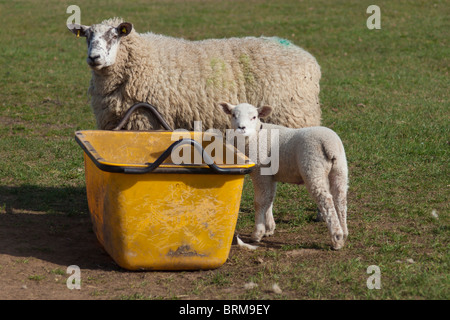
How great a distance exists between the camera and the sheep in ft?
20.5

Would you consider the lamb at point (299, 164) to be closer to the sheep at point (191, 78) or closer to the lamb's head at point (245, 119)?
the lamb's head at point (245, 119)

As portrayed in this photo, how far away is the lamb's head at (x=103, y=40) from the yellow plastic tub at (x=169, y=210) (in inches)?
55.8

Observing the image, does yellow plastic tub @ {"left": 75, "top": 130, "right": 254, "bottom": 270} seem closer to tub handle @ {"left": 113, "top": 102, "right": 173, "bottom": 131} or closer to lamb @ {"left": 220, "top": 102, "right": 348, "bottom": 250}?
lamb @ {"left": 220, "top": 102, "right": 348, "bottom": 250}

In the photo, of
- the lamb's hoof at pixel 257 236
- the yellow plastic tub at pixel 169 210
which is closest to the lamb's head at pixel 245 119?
the yellow plastic tub at pixel 169 210

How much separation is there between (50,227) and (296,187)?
2.83 metres

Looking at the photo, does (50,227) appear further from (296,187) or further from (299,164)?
(296,187)

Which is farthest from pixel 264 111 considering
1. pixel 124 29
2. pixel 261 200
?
pixel 124 29

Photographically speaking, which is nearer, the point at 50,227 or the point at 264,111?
the point at 264,111

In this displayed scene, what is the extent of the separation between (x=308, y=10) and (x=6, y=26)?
9.09 m

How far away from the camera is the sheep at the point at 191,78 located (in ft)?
20.5

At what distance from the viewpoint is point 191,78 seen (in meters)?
6.45

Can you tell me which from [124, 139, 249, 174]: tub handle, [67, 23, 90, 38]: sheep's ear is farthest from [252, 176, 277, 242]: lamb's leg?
[67, 23, 90, 38]: sheep's ear

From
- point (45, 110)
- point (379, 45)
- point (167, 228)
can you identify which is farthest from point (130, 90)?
A: point (379, 45)

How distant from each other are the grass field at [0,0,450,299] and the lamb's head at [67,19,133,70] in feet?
5.12
